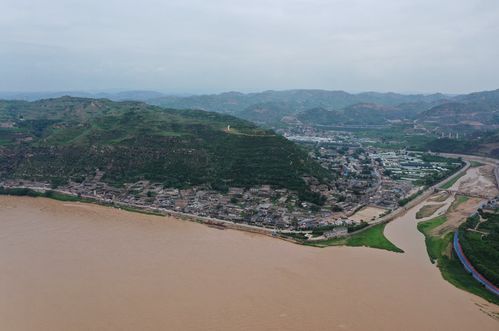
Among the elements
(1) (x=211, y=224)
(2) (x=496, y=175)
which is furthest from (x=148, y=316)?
(2) (x=496, y=175)

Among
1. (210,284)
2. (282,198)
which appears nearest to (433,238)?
(282,198)

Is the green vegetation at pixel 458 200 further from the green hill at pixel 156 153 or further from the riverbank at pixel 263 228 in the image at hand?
the green hill at pixel 156 153

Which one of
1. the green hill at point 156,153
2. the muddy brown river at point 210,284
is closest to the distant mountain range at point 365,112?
the green hill at point 156,153

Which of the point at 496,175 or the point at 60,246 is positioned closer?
the point at 60,246

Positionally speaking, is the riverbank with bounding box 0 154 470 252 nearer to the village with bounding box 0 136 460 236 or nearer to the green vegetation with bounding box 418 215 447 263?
the village with bounding box 0 136 460 236

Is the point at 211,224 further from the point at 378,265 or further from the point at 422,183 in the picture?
the point at 422,183

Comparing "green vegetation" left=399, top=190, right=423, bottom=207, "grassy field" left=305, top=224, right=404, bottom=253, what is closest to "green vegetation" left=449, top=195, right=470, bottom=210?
"green vegetation" left=399, top=190, right=423, bottom=207

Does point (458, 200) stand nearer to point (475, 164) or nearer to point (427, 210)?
point (427, 210)
